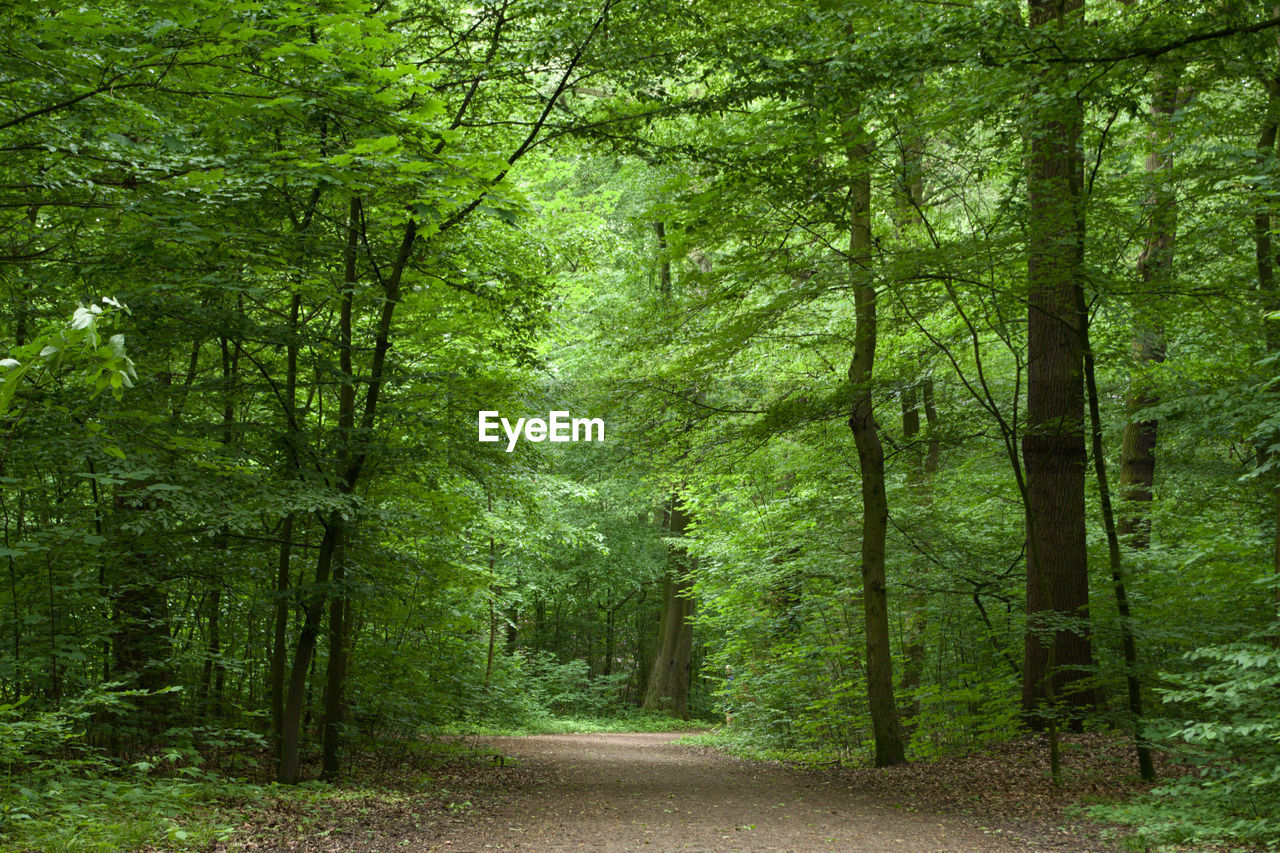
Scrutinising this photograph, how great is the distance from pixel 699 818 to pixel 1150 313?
5.84 metres

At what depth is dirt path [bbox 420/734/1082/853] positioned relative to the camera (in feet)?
18.9

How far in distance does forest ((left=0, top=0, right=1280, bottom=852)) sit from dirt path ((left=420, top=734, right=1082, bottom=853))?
0.87m

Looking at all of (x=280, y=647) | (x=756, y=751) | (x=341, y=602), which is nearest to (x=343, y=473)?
(x=341, y=602)

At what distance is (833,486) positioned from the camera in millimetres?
11047

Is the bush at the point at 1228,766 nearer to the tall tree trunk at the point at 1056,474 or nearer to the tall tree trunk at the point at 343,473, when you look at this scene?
the tall tree trunk at the point at 1056,474

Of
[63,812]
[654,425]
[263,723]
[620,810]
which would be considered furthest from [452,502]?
[63,812]

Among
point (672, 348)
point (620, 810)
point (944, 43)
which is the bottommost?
point (620, 810)

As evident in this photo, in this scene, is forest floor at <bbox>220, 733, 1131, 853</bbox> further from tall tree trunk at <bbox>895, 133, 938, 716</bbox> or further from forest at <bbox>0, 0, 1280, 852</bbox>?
tall tree trunk at <bbox>895, 133, 938, 716</bbox>

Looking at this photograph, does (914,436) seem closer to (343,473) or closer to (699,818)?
(699,818)

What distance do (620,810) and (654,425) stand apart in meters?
4.23

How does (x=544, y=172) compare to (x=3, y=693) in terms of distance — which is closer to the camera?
(x=3, y=693)

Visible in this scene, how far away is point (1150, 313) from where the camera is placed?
7.27 metres

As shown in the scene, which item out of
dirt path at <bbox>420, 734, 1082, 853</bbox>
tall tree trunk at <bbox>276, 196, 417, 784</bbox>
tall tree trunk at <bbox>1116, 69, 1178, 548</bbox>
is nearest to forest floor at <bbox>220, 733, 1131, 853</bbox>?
dirt path at <bbox>420, 734, 1082, 853</bbox>

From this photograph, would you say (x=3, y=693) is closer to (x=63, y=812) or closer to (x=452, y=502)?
(x=63, y=812)
